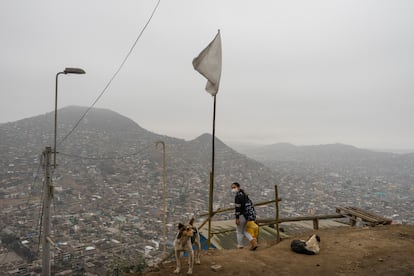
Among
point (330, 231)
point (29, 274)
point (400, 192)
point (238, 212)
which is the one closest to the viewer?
point (238, 212)

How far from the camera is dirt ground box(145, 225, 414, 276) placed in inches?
219

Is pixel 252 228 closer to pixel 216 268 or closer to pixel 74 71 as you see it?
pixel 216 268

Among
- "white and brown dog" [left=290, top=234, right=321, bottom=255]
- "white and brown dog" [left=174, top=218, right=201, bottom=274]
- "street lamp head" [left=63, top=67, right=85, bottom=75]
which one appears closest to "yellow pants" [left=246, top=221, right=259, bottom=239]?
"white and brown dog" [left=290, top=234, right=321, bottom=255]

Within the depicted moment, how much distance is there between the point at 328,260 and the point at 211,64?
5.36m

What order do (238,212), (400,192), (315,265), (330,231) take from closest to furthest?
(315,265), (238,212), (330,231), (400,192)

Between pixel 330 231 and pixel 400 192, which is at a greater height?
pixel 330 231

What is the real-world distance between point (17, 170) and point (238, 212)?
144 ft

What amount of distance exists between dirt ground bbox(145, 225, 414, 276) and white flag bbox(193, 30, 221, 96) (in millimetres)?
3924

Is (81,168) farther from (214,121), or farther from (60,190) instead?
(214,121)

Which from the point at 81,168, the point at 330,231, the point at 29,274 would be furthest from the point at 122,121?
the point at 330,231

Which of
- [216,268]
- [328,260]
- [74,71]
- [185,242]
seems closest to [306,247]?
[328,260]

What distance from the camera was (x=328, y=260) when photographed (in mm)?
6266

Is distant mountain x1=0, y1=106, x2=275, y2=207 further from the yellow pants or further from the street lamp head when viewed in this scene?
the yellow pants

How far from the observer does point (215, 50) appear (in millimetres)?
6008
